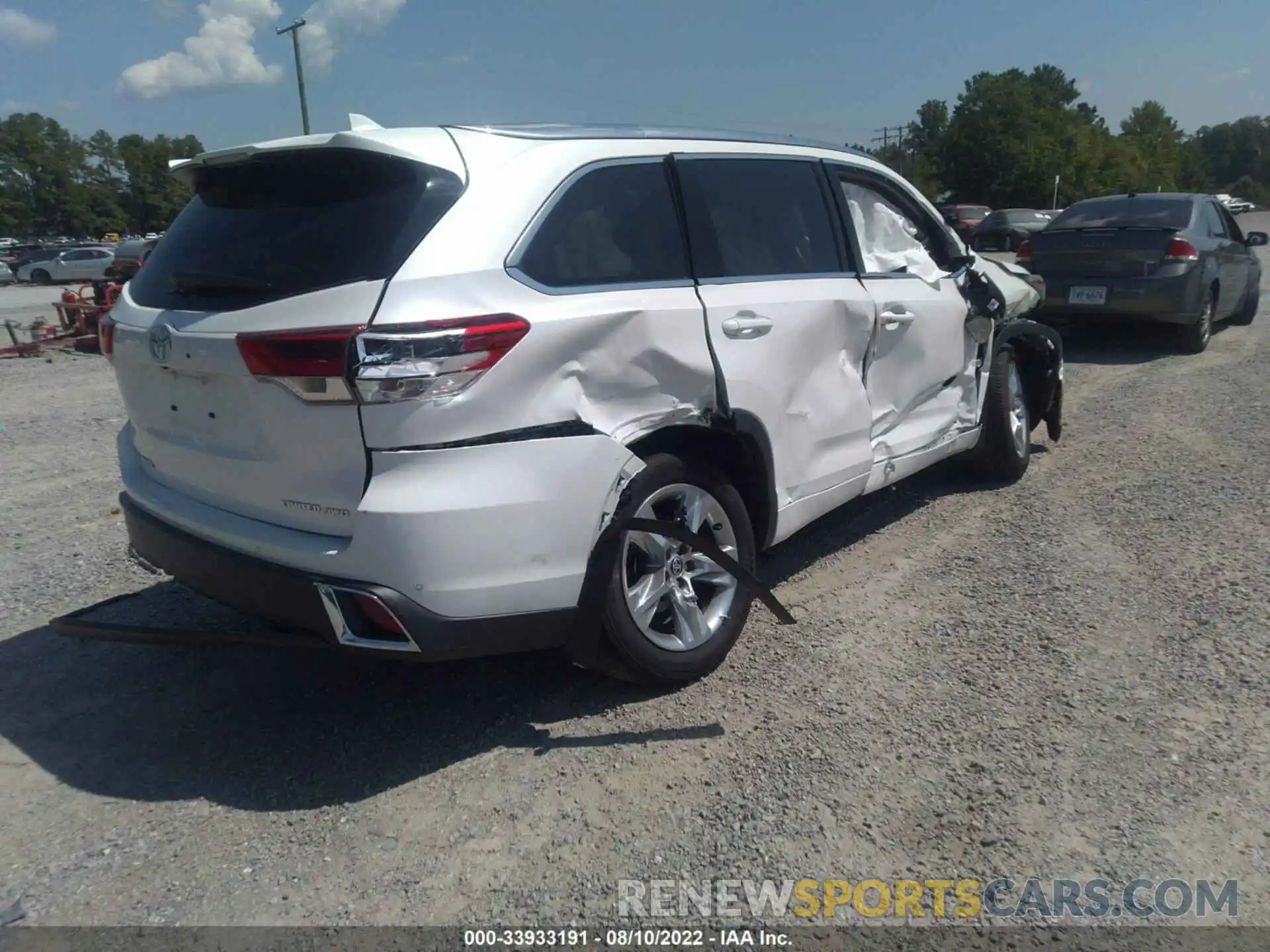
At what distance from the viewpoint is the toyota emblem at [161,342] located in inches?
121

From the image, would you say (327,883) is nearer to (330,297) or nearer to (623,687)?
(623,687)

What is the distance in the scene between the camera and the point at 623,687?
358cm

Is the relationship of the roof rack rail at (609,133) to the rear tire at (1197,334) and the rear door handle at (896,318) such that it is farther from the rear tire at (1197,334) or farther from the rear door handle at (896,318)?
the rear tire at (1197,334)

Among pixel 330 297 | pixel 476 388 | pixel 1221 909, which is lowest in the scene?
pixel 1221 909

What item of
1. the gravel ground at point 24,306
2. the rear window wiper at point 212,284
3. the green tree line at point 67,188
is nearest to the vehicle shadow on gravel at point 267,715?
the rear window wiper at point 212,284

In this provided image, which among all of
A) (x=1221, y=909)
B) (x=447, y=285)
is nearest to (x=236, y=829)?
(x=447, y=285)

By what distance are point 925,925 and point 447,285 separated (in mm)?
2102

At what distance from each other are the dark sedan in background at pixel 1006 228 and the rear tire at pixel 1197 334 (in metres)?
18.9

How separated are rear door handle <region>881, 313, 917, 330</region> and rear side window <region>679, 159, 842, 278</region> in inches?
13.0

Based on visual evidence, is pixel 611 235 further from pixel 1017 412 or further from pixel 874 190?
pixel 1017 412

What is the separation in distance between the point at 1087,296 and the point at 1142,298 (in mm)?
→ 512

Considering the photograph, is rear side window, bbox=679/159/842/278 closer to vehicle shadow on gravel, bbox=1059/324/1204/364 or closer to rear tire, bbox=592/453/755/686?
rear tire, bbox=592/453/755/686

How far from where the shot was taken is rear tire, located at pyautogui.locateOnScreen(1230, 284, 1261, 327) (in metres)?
11.9

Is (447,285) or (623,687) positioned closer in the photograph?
(447,285)
